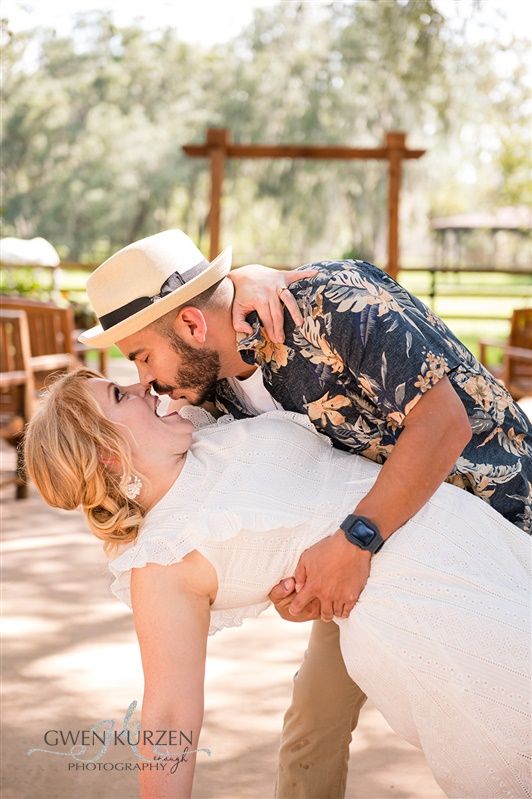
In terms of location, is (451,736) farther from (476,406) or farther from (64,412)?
(64,412)

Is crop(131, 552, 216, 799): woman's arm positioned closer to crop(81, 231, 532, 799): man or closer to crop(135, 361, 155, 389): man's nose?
crop(81, 231, 532, 799): man

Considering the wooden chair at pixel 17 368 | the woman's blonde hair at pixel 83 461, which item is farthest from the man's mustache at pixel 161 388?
the wooden chair at pixel 17 368

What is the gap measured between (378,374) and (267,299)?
327mm

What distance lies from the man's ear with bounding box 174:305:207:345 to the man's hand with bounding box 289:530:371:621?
0.61 metres

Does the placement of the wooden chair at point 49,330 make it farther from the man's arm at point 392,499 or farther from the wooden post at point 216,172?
the man's arm at point 392,499

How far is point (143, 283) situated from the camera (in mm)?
2395

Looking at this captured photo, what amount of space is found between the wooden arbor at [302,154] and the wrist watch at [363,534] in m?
9.04

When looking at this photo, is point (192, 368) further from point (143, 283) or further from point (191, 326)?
point (143, 283)

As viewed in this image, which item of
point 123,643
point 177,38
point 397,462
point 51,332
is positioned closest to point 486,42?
point 51,332

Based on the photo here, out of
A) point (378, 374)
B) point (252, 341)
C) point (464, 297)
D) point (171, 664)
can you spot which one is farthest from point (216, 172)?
point (464, 297)

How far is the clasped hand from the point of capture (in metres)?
2.00

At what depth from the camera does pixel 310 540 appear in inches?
81.9

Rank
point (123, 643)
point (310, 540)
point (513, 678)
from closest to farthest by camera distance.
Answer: point (513, 678), point (310, 540), point (123, 643)

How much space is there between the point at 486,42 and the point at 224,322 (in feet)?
50.3
